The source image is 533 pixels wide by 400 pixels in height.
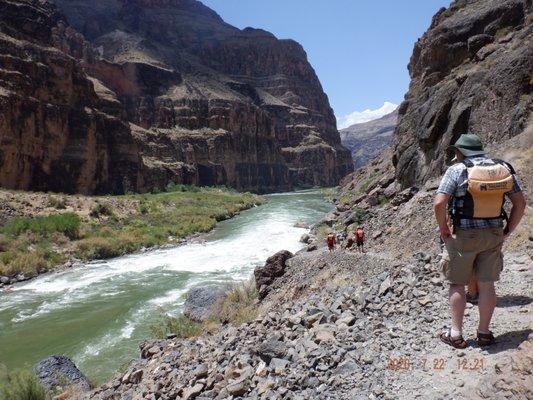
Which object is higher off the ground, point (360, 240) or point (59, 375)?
point (360, 240)

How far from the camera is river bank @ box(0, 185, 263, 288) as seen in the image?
24.0 metres

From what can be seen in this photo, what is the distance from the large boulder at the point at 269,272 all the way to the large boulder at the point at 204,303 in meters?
1.47

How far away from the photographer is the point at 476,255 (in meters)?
4.39

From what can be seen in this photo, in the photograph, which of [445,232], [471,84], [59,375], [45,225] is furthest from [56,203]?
[445,232]

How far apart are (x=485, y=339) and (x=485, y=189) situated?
57.8 inches

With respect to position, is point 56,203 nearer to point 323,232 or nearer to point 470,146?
point 323,232

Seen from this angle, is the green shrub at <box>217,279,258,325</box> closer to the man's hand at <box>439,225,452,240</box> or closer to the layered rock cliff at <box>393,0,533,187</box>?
the man's hand at <box>439,225,452,240</box>

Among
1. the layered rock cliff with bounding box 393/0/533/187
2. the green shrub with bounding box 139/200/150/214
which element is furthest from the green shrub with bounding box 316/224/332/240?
the green shrub with bounding box 139/200/150/214

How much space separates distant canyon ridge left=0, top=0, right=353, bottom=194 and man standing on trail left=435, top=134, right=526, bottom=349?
1768 inches

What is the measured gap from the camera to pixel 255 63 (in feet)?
557

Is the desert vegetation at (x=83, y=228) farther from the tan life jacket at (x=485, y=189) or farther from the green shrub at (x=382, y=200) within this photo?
the tan life jacket at (x=485, y=189)

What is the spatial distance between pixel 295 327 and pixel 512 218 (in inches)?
136

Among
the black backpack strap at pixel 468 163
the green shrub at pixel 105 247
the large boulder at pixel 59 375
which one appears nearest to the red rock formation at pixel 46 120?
the green shrub at pixel 105 247

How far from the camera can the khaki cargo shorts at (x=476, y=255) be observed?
4.26m
